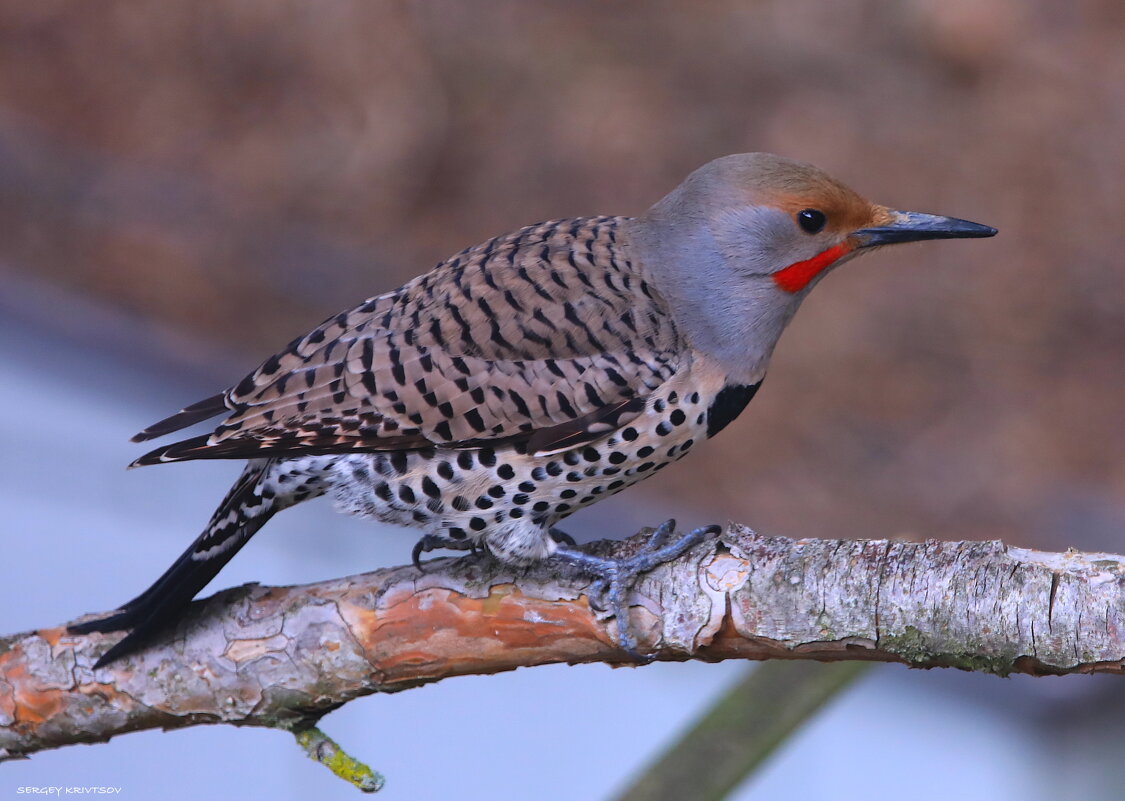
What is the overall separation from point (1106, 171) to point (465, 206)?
119 inches

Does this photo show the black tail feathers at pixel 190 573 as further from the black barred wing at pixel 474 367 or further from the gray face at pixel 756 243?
the gray face at pixel 756 243

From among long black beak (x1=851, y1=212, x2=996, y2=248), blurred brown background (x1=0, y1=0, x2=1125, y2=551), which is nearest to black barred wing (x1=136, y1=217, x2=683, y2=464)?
long black beak (x1=851, y1=212, x2=996, y2=248)

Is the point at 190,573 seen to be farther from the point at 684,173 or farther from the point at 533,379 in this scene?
the point at 684,173

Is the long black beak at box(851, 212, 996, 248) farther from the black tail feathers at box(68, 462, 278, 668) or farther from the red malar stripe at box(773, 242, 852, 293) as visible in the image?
the black tail feathers at box(68, 462, 278, 668)

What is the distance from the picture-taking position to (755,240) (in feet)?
9.24

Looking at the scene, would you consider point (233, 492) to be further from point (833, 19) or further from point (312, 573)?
point (833, 19)

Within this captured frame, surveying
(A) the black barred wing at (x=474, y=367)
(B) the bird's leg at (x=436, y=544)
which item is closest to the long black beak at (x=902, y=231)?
(A) the black barred wing at (x=474, y=367)

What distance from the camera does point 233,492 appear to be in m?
2.83

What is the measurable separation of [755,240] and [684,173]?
12.5ft

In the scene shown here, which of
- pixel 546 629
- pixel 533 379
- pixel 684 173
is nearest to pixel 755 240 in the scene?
pixel 533 379

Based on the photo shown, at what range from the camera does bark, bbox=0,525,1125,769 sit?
6.81ft

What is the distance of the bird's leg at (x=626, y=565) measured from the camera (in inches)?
94.4

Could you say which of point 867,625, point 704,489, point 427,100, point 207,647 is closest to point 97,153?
point 427,100

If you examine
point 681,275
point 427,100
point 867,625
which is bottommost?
point 867,625
